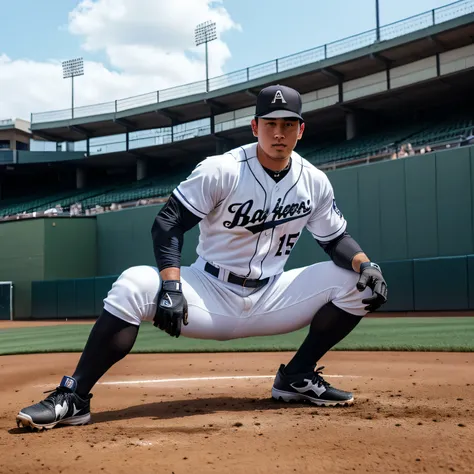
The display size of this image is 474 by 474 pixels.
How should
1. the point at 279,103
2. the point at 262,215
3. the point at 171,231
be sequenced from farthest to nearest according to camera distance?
1. the point at 262,215
2. the point at 279,103
3. the point at 171,231

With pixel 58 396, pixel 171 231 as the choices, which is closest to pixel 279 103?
pixel 171 231

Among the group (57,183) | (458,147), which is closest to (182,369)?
(458,147)

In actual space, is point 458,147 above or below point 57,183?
below

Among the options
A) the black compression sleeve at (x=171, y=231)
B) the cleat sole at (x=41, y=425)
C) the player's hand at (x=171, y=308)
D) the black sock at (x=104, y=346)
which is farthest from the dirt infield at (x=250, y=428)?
the black compression sleeve at (x=171, y=231)

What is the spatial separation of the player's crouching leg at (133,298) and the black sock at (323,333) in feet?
2.90

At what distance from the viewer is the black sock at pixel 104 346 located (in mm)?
2607

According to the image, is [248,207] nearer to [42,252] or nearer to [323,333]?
[323,333]

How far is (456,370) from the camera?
4.22m

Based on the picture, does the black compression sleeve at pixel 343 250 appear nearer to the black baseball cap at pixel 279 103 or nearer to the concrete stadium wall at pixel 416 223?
the black baseball cap at pixel 279 103

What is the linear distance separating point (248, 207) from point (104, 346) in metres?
0.93

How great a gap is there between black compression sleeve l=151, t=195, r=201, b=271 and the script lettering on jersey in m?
0.19

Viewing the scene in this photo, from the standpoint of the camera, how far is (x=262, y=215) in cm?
295

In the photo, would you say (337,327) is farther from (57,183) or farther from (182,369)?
(57,183)

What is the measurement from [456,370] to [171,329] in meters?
2.51
